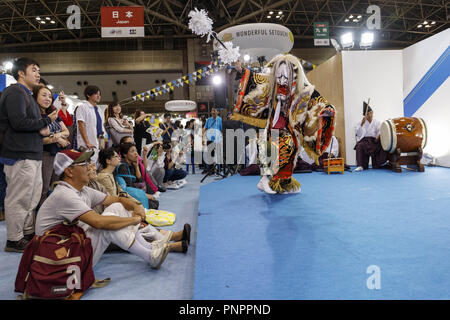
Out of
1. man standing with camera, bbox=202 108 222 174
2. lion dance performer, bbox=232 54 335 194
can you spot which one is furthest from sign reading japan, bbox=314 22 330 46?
lion dance performer, bbox=232 54 335 194

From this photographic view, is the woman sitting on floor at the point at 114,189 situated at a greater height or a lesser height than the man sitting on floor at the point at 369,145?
lesser

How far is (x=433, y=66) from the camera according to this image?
5.92m

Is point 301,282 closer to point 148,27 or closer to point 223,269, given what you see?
point 223,269

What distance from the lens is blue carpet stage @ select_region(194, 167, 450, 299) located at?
4.48 ft

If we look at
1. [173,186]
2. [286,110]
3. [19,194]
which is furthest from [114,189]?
[173,186]

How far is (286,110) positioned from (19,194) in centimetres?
246

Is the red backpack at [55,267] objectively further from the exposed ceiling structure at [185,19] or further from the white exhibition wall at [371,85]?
the exposed ceiling structure at [185,19]

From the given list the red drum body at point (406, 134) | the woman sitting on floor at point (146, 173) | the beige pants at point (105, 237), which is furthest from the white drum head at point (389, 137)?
the beige pants at point (105, 237)

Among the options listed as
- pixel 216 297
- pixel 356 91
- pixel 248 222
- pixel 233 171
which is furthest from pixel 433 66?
pixel 216 297

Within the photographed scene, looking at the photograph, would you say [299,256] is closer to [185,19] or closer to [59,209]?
[59,209]

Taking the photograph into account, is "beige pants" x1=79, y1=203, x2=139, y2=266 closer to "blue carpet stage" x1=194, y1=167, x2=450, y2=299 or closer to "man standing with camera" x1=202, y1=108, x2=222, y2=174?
"blue carpet stage" x1=194, y1=167, x2=450, y2=299

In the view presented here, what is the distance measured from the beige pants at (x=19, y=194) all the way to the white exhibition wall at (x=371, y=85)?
20.1 ft

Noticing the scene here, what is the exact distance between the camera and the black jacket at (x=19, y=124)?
2062 millimetres

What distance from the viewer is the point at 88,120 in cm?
321
